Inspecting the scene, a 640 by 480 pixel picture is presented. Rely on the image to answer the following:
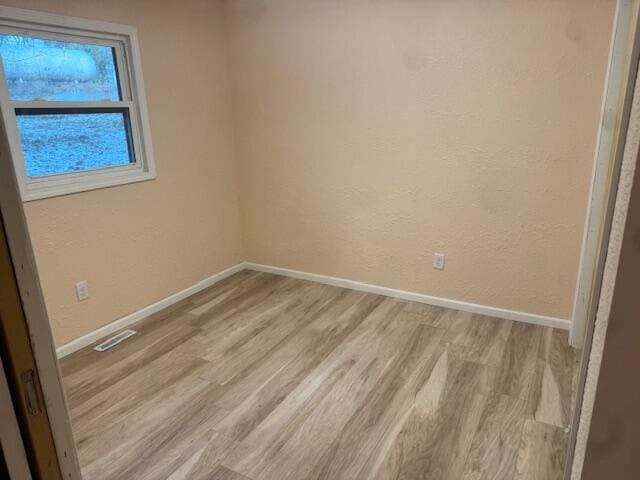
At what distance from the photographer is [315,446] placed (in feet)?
6.29

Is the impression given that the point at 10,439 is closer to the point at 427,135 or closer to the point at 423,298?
the point at 427,135

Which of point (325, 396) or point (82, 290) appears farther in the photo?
point (82, 290)

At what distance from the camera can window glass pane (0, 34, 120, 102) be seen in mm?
2359

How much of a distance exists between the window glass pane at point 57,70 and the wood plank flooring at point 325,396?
1578 mm

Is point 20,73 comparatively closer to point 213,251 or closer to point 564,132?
point 213,251

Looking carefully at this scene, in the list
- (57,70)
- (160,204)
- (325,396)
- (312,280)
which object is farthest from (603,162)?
(57,70)

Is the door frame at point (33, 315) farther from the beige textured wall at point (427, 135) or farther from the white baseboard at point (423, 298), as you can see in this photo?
the white baseboard at point (423, 298)

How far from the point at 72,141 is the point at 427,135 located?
2.28 metres

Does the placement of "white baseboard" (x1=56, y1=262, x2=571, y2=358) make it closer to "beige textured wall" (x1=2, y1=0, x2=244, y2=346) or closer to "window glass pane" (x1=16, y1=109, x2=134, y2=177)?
"beige textured wall" (x1=2, y1=0, x2=244, y2=346)

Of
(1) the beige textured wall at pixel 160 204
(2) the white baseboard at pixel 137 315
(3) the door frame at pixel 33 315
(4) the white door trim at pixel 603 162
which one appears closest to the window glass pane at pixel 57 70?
(1) the beige textured wall at pixel 160 204

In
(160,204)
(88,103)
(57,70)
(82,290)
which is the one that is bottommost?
(82,290)

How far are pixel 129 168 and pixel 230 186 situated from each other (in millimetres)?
953

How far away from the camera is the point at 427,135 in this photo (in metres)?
2.98

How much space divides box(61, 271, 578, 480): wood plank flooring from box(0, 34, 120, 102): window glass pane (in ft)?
5.18
